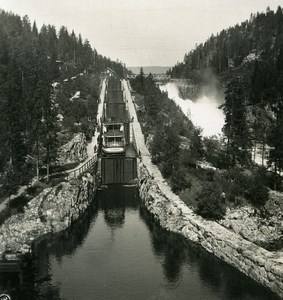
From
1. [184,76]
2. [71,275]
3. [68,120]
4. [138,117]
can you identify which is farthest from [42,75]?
[184,76]

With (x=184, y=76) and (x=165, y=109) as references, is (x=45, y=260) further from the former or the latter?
(x=184, y=76)

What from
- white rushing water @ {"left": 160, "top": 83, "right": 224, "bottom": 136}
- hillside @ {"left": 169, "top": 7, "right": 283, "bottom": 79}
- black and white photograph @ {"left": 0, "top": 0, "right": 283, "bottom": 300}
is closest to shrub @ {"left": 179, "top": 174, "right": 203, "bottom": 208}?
black and white photograph @ {"left": 0, "top": 0, "right": 283, "bottom": 300}

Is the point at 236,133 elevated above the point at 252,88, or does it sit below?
below

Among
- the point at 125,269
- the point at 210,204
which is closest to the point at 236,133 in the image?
the point at 210,204

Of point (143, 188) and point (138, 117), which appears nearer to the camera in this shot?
point (143, 188)

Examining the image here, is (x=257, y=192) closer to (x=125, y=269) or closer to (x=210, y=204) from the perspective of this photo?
(x=210, y=204)

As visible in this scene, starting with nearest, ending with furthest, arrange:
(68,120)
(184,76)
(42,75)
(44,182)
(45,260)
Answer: (45,260), (44,182), (68,120), (42,75), (184,76)
